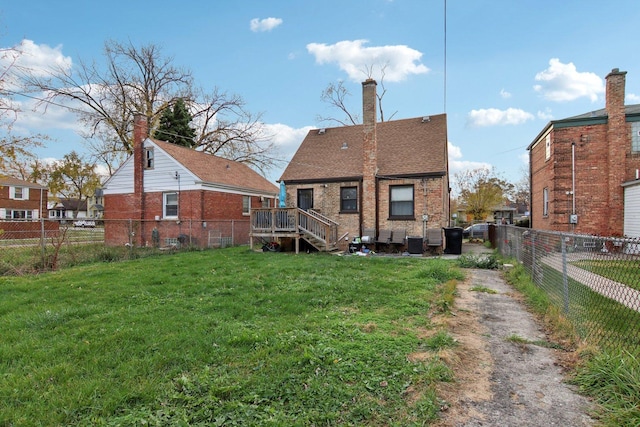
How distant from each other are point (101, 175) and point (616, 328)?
1930 inches

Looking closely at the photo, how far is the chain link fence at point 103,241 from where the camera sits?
34.6ft

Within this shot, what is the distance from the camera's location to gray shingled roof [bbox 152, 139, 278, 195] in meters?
17.7

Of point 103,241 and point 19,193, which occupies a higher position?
point 19,193

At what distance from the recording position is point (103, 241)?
15.4 metres

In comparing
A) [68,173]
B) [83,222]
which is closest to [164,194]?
[83,222]

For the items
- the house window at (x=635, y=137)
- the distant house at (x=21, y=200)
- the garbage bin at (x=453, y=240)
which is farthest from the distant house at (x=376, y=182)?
the distant house at (x=21, y=200)

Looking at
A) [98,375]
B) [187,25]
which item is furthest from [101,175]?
[98,375]

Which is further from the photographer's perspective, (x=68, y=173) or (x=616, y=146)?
(x=68, y=173)

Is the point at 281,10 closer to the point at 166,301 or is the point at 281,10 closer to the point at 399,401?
the point at 166,301

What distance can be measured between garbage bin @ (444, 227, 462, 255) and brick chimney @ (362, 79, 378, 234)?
314cm

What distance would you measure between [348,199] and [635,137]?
11303 mm

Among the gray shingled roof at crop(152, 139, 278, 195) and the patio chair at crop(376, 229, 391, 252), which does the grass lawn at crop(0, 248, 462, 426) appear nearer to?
the patio chair at crop(376, 229, 391, 252)

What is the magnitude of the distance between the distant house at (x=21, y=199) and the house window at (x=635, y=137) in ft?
144

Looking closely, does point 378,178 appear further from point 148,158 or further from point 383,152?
point 148,158
